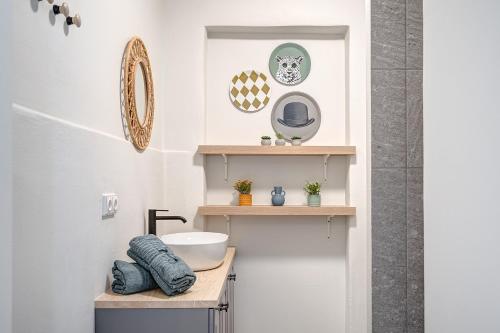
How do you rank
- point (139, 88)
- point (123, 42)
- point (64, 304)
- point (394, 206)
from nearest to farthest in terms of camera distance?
1. point (64, 304)
2. point (394, 206)
3. point (123, 42)
4. point (139, 88)

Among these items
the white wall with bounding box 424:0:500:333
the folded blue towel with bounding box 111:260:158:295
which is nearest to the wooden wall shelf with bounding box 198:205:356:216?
the folded blue towel with bounding box 111:260:158:295

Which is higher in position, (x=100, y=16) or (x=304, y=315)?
(x=100, y=16)

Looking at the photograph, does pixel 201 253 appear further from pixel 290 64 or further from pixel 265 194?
pixel 290 64

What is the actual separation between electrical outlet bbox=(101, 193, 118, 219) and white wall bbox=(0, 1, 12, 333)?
96cm

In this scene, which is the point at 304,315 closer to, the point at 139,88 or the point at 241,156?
the point at 241,156

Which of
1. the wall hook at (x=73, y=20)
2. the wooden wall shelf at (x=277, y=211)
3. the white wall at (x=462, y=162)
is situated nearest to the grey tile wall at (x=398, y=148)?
the white wall at (x=462, y=162)

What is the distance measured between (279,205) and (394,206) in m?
1.41

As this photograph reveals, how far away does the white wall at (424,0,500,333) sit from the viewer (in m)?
1.05

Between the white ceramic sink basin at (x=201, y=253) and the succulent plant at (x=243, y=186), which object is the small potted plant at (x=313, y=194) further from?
the white ceramic sink basin at (x=201, y=253)

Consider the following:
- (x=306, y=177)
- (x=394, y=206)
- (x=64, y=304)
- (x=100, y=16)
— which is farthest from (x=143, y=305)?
(x=306, y=177)

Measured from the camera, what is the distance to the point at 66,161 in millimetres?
1310

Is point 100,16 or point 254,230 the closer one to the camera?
point 100,16

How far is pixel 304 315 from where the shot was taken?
9.70ft

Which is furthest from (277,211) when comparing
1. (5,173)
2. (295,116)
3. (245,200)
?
(5,173)
